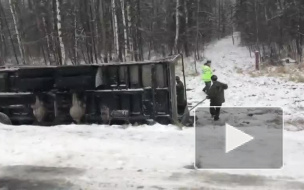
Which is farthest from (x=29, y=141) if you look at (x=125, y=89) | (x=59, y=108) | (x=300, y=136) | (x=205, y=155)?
(x=300, y=136)

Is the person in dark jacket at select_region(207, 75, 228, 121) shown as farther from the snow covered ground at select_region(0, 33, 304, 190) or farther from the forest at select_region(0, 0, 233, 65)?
the forest at select_region(0, 0, 233, 65)

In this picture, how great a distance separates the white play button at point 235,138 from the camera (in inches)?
294

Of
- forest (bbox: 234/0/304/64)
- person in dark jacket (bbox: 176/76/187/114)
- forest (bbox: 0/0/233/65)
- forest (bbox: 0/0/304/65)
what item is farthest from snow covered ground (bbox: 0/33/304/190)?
forest (bbox: 0/0/233/65)

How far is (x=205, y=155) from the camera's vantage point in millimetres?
6984

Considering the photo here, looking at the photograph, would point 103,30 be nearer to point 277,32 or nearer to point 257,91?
point 277,32

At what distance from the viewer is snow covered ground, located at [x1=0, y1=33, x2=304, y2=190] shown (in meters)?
5.70

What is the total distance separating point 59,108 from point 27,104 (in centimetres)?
87

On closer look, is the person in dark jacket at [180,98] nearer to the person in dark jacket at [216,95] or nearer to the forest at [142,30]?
the person in dark jacket at [216,95]

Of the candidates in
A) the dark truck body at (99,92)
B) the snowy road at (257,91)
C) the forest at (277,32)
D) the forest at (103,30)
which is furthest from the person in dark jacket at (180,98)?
the forest at (103,30)

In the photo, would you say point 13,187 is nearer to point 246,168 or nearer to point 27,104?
point 246,168

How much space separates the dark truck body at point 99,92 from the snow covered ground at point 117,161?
57cm

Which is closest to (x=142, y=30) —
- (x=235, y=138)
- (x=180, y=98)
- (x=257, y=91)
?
(x=257, y=91)

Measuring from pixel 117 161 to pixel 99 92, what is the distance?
3113 mm

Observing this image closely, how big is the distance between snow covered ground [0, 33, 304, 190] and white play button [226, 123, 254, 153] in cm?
72
